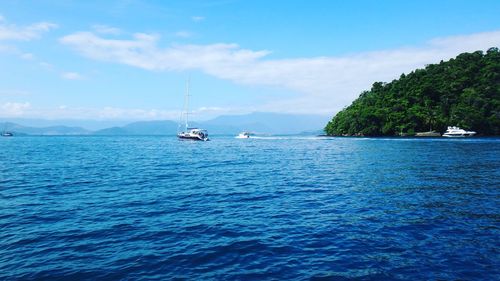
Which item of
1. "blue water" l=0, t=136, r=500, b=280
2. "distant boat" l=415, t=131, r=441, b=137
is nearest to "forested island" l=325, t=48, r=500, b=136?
"distant boat" l=415, t=131, r=441, b=137

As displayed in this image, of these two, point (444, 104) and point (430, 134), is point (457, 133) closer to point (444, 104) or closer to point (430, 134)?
point (430, 134)

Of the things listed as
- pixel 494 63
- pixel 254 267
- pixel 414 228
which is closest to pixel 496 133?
pixel 494 63

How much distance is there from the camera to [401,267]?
12.9 m

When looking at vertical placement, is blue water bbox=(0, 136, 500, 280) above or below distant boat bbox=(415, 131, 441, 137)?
below

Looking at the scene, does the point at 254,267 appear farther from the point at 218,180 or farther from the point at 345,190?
the point at 218,180

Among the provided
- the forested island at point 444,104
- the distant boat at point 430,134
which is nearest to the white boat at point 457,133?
the forested island at point 444,104

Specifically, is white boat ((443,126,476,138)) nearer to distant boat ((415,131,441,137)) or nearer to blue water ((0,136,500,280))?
distant boat ((415,131,441,137))

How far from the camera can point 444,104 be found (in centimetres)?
16050

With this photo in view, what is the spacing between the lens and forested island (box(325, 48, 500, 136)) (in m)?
146

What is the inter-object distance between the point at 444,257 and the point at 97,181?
34.1 metres

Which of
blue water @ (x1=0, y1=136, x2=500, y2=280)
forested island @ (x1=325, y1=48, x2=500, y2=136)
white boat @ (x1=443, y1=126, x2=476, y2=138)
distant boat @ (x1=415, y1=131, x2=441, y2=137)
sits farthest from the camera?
distant boat @ (x1=415, y1=131, x2=441, y2=137)

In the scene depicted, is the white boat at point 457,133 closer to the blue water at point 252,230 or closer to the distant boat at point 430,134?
the distant boat at point 430,134

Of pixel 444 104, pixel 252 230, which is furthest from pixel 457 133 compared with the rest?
pixel 252 230

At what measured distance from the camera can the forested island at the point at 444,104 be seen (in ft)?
478
